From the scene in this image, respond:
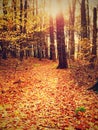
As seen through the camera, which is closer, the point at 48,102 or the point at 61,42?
the point at 48,102

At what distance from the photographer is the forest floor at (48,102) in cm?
659

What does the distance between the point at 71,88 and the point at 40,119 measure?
4022 millimetres

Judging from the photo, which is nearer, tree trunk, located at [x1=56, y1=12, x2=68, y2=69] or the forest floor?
the forest floor

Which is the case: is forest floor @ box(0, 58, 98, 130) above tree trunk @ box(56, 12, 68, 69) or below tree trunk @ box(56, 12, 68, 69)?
below

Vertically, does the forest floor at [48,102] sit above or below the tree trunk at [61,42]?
below

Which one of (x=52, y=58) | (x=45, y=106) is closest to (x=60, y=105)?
(x=45, y=106)

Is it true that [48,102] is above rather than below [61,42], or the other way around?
below

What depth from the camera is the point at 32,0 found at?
104ft

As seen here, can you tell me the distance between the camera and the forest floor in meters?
6.59

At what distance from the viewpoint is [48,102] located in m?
8.64

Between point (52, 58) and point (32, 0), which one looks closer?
point (52, 58)

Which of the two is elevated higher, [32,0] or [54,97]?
[32,0]

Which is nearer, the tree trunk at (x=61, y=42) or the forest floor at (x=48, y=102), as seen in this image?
the forest floor at (x=48, y=102)

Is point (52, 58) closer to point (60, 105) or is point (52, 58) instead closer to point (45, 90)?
point (45, 90)
